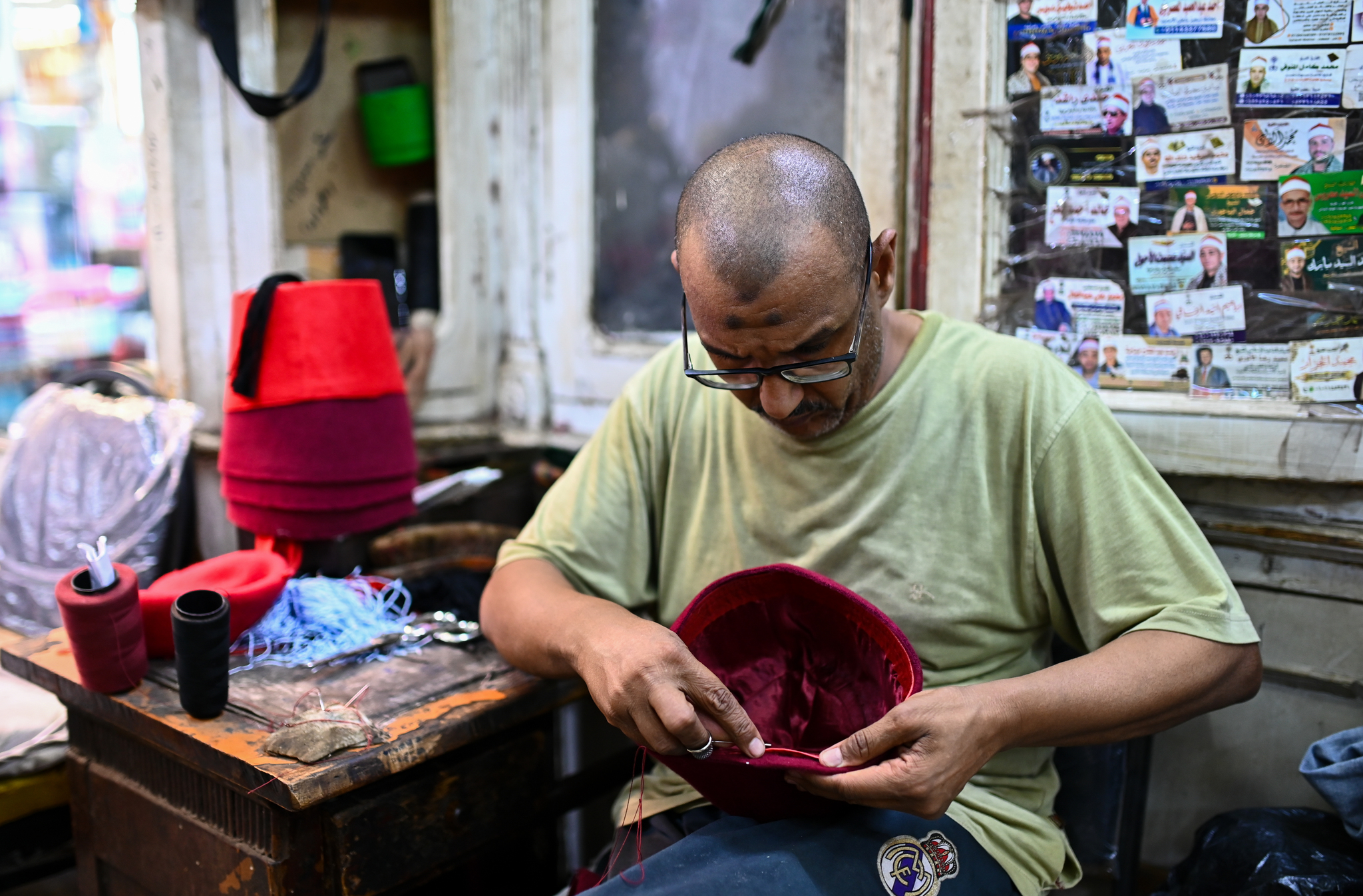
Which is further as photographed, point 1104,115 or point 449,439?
point 449,439

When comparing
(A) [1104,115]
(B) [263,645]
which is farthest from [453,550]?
(A) [1104,115]

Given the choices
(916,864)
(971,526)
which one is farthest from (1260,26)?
(916,864)

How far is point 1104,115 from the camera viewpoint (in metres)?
1.82

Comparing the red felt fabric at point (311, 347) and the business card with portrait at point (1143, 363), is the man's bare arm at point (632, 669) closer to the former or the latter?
the red felt fabric at point (311, 347)

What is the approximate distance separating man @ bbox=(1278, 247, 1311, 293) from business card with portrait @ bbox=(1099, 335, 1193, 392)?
0.18 metres

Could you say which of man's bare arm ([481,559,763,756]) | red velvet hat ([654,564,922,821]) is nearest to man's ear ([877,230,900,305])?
red velvet hat ([654,564,922,821])

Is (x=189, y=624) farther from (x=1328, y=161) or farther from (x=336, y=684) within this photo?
(x=1328, y=161)

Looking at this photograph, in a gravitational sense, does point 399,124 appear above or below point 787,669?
above

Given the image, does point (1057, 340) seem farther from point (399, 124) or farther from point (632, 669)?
point (399, 124)

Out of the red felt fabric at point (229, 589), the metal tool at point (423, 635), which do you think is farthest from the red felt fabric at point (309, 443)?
the metal tool at point (423, 635)

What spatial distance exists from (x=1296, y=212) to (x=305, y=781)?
6.14 ft

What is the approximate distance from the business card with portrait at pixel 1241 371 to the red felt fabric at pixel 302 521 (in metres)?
1.68

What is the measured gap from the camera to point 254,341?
6.26 ft

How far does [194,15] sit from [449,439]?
138cm
